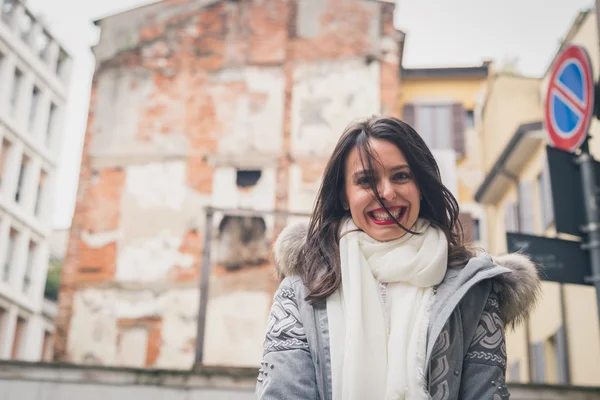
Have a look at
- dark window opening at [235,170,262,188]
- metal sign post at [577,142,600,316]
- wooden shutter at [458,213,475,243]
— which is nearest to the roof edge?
dark window opening at [235,170,262,188]

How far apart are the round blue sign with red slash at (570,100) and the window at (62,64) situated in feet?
119

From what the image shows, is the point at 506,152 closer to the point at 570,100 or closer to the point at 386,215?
the point at 570,100

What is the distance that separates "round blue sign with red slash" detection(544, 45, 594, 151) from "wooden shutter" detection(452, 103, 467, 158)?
16.8 m

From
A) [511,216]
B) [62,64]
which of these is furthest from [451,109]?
[62,64]

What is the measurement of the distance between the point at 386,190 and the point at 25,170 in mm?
35514

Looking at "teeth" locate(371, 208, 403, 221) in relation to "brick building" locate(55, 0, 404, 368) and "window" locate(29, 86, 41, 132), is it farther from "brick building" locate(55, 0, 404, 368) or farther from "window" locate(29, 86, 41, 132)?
"window" locate(29, 86, 41, 132)

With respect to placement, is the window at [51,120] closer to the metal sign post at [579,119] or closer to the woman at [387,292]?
the metal sign post at [579,119]

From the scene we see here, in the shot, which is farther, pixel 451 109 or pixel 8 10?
pixel 8 10

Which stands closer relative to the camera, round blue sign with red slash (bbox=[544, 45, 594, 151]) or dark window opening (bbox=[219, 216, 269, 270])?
round blue sign with red slash (bbox=[544, 45, 594, 151])

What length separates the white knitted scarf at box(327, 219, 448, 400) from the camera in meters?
2.51

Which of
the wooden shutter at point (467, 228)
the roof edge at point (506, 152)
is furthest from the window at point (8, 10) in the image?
the wooden shutter at point (467, 228)

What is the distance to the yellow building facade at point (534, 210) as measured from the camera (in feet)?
44.9

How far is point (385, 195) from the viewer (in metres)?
2.80

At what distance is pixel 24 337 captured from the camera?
35.0 metres
